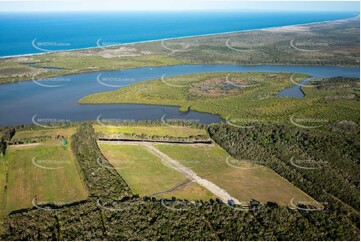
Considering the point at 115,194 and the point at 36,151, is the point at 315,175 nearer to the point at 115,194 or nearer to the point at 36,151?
A: the point at 115,194

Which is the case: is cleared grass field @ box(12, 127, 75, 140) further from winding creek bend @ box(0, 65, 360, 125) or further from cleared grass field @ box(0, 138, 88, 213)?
winding creek bend @ box(0, 65, 360, 125)

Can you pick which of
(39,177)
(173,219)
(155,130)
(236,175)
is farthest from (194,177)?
(39,177)

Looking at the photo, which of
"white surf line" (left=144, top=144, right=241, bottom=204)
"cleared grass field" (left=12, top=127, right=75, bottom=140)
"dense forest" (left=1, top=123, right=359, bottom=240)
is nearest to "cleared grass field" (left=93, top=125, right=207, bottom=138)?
"cleared grass field" (left=12, top=127, right=75, bottom=140)

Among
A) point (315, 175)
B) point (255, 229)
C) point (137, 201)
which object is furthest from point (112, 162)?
point (315, 175)

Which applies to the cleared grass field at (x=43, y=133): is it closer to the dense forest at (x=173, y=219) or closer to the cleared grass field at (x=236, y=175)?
the cleared grass field at (x=236, y=175)

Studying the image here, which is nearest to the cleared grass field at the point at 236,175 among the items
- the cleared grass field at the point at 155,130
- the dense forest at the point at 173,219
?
the dense forest at the point at 173,219

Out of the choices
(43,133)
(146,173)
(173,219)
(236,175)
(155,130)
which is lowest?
(173,219)

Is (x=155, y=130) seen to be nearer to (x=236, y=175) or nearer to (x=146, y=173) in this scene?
(x=146, y=173)

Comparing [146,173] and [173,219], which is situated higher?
[146,173]
